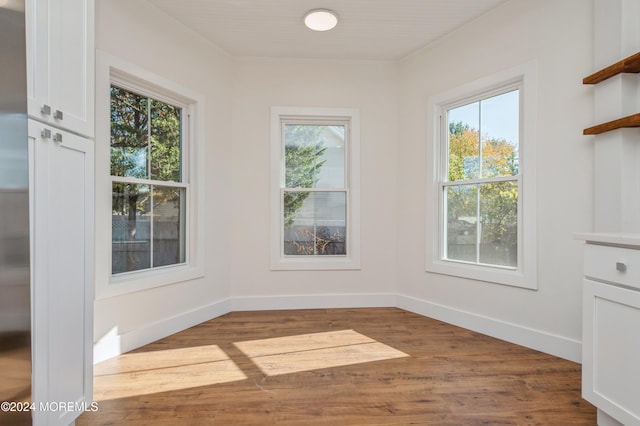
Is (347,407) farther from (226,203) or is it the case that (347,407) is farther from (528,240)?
(226,203)

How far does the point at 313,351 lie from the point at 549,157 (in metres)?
2.16

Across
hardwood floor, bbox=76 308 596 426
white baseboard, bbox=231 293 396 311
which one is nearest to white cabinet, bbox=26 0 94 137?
hardwood floor, bbox=76 308 596 426

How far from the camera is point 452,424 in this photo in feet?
5.13

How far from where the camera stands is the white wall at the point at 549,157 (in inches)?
88.2

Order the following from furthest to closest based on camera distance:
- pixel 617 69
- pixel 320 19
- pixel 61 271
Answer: pixel 320 19 → pixel 617 69 → pixel 61 271

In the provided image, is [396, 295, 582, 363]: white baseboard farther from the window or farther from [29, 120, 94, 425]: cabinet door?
[29, 120, 94, 425]: cabinet door

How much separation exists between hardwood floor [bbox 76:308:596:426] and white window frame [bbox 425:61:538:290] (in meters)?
0.53

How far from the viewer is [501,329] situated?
2.66 metres

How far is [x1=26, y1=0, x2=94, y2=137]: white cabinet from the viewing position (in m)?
1.16

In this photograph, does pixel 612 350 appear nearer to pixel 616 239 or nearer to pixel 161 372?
pixel 616 239

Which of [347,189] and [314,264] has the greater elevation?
[347,189]

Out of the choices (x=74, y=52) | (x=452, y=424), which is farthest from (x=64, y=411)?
(x=452, y=424)

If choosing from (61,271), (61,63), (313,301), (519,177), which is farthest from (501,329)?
(61,63)

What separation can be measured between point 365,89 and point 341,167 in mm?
844
